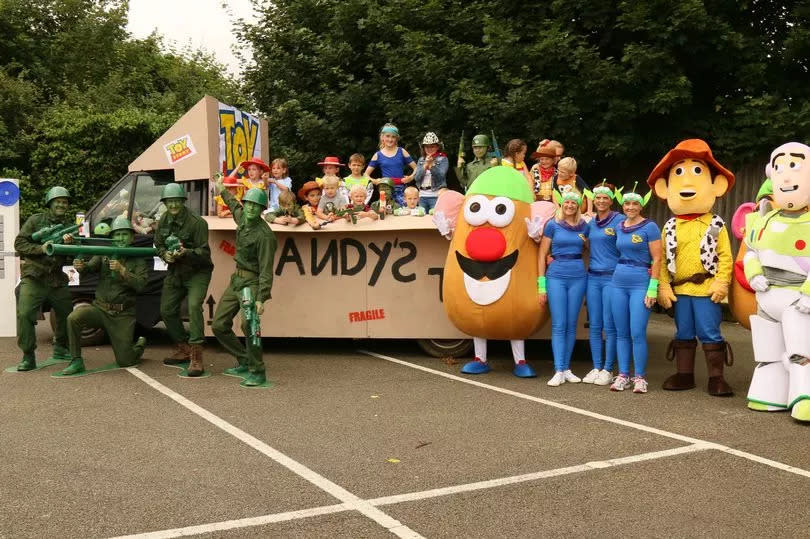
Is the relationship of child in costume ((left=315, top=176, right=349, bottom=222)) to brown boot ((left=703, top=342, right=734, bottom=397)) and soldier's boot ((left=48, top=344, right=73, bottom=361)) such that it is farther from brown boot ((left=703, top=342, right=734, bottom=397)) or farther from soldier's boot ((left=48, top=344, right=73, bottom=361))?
brown boot ((left=703, top=342, right=734, bottom=397))

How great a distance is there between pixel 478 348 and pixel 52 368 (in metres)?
4.01

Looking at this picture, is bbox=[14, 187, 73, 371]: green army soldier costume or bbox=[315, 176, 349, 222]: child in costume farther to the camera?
bbox=[315, 176, 349, 222]: child in costume

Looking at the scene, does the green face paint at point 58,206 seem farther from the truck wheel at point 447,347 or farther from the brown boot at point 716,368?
the brown boot at point 716,368

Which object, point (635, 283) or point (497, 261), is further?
point (497, 261)

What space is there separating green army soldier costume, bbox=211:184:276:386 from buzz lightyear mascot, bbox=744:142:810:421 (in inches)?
154

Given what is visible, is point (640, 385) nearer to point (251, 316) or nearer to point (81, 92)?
point (251, 316)

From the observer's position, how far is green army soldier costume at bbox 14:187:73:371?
790 cm

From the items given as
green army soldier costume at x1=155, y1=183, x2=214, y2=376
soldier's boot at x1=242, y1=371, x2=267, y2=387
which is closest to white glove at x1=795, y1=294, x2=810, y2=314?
soldier's boot at x1=242, y1=371, x2=267, y2=387

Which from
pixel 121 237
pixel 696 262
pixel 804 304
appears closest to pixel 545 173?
pixel 696 262

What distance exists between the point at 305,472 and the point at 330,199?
4.44 meters

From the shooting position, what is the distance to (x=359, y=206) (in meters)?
8.49

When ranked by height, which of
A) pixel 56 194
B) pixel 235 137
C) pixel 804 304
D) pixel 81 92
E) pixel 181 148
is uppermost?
pixel 81 92

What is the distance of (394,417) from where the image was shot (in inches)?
241

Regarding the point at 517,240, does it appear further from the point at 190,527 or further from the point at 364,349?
the point at 190,527
